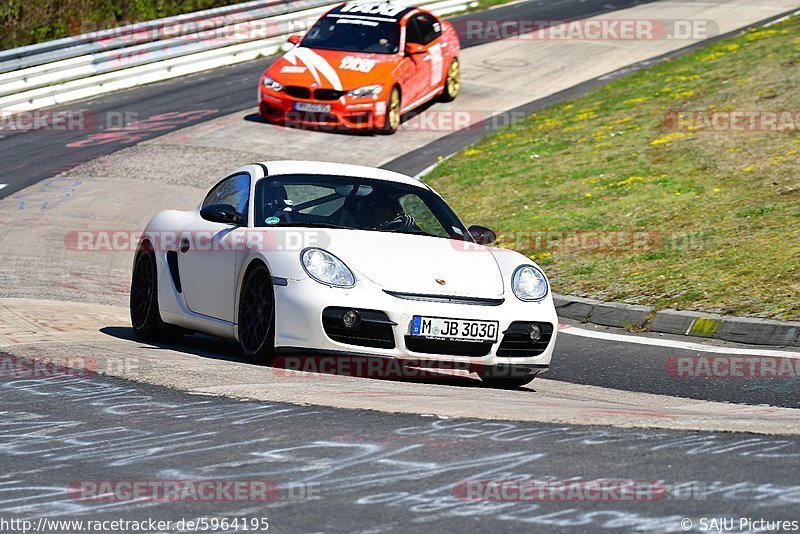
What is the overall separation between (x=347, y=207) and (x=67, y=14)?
19.7m

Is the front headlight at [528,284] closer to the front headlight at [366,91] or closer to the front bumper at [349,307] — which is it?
the front bumper at [349,307]

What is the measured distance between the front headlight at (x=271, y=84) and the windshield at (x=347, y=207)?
1188 cm

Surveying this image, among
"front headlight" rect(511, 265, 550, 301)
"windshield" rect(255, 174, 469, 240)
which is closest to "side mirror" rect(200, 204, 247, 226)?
"windshield" rect(255, 174, 469, 240)

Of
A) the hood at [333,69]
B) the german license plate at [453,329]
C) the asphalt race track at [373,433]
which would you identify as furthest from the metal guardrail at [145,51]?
the german license plate at [453,329]

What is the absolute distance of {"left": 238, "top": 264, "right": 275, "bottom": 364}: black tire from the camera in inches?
336

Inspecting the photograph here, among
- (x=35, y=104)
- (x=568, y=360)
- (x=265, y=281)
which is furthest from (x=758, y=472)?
(x=35, y=104)

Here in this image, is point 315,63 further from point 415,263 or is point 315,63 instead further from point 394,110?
point 415,263

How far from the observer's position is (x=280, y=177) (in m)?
9.80

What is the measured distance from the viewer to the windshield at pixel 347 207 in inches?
371

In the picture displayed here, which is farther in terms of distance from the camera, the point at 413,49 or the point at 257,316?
the point at 413,49

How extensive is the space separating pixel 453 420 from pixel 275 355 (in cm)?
218

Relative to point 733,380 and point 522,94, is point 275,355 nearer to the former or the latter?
point 733,380

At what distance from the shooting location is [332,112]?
69.7ft

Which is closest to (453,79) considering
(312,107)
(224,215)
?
(312,107)
